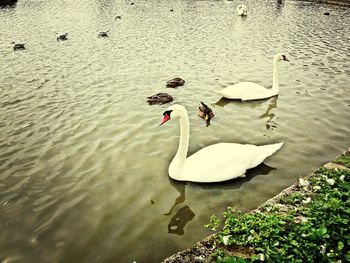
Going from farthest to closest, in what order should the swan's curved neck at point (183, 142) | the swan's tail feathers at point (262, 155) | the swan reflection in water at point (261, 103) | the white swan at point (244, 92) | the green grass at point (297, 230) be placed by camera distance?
the white swan at point (244, 92) → the swan reflection in water at point (261, 103) → the swan's tail feathers at point (262, 155) → the swan's curved neck at point (183, 142) → the green grass at point (297, 230)

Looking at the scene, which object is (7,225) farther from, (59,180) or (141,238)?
(141,238)

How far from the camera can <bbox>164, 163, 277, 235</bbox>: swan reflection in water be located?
5.04 meters

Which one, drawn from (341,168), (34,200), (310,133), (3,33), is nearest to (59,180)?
(34,200)

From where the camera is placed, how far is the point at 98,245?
4.66 meters

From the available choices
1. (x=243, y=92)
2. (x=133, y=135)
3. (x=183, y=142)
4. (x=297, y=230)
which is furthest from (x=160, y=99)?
(x=297, y=230)

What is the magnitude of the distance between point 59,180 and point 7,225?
1.37m

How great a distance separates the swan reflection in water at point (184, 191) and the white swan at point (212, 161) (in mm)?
152

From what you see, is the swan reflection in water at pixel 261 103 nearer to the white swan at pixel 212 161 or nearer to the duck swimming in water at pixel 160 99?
the duck swimming in water at pixel 160 99

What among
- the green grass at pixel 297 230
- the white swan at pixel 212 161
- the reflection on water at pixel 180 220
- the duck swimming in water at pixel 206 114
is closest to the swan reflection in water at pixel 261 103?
the duck swimming in water at pixel 206 114

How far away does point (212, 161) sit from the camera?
580 centimetres

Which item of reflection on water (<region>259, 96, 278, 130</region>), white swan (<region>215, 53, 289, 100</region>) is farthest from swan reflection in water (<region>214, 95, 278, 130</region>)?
white swan (<region>215, 53, 289, 100</region>)

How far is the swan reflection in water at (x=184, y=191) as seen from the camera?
504cm

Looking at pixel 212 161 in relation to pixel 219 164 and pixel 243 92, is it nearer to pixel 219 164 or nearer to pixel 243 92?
pixel 219 164

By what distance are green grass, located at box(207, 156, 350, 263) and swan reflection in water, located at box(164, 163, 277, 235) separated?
1.25 metres
